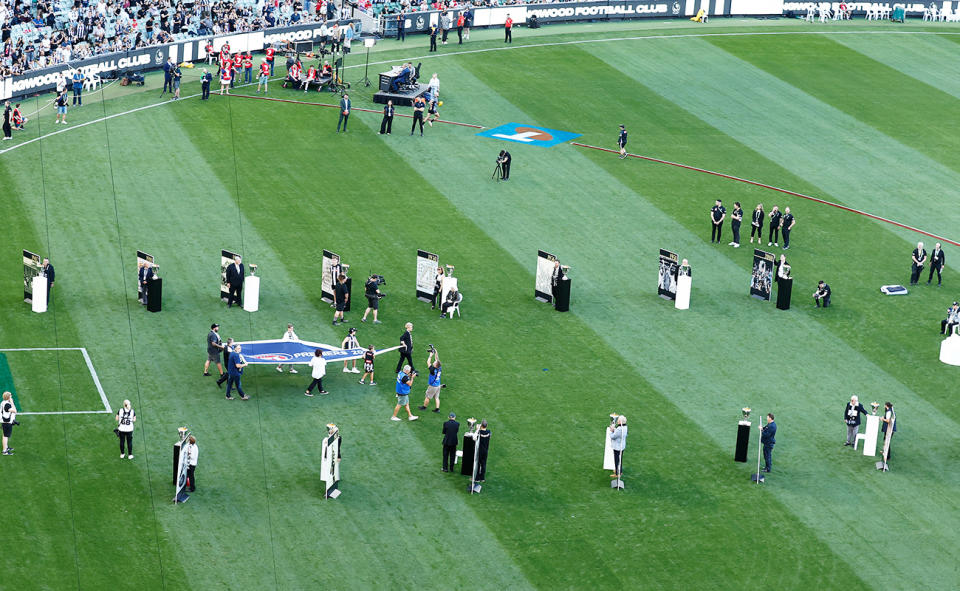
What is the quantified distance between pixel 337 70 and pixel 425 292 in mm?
25673

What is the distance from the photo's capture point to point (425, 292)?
46.3 meters

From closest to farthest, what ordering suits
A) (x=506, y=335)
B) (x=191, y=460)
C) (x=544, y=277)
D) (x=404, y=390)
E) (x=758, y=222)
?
1. (x=191, y=460)
2. (x=404, y=390)
3. (x=506, y=335)
4. (x=544, y=277)
5. (x=758, y=222)

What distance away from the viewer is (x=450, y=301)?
45.2 metres

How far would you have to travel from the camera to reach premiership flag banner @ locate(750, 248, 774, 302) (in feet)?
156

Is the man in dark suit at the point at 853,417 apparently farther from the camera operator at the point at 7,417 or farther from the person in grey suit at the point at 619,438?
the camera operator at the point at 7,417

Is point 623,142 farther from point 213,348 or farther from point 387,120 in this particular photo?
point 213,348

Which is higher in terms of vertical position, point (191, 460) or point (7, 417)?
point (7, 417)

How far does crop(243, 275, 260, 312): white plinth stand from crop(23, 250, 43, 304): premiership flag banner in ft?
20.4

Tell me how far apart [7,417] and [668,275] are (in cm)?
2198

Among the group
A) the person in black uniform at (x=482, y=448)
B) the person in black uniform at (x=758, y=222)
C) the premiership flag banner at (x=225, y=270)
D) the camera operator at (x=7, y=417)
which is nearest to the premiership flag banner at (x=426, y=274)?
the premiership flag banner at (x=225, y=270)

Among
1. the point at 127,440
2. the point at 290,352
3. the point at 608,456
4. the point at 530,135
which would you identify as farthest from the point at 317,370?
the point at 530,135

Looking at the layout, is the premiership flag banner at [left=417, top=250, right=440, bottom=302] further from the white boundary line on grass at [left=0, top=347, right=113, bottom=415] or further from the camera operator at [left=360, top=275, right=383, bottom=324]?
the white boundary line on grass at [left=0, top=347, right=113, bottom=415]

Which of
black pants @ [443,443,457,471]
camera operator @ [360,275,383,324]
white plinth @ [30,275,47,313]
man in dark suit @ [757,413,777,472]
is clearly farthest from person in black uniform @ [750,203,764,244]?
white plinth @ [30,275,47,313]

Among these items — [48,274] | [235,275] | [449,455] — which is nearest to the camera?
[449,455]
